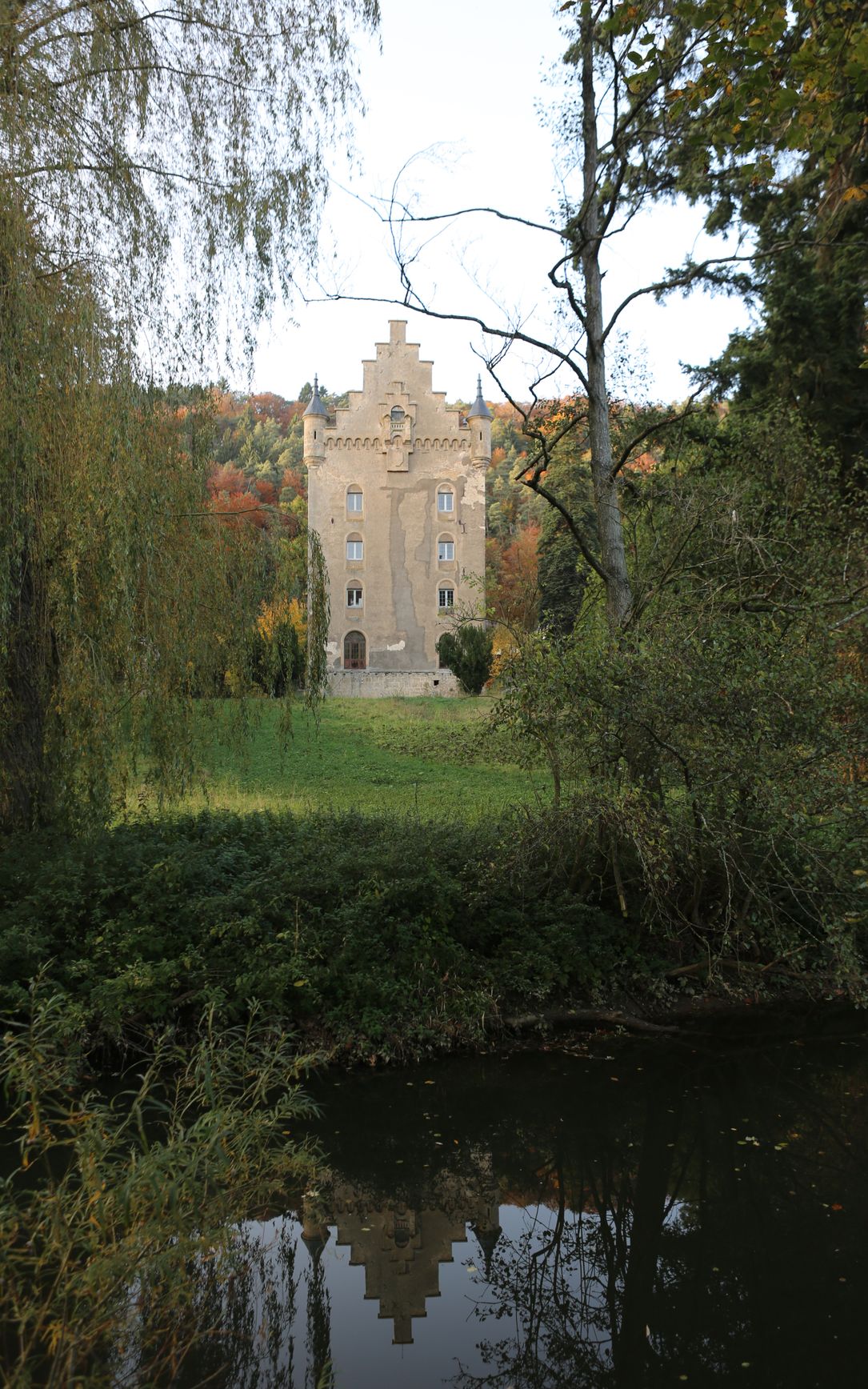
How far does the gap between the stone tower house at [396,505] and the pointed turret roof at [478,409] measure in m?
0.11

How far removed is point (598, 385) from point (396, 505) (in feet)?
92.0

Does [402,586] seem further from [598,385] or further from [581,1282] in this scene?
[581,1282]

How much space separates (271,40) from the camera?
9.21 metres

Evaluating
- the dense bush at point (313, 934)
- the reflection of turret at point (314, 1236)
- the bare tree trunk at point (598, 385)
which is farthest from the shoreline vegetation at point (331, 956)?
the bare tree trunk at point (598, 385)

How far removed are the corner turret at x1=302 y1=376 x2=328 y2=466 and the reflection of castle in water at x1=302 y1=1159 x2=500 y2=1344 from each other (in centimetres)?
3340

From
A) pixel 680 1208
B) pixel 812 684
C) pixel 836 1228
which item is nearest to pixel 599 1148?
pixel 680 1208

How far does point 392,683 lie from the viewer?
32.9 meters

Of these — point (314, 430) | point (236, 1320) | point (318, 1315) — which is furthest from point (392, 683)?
point (236, 1320)

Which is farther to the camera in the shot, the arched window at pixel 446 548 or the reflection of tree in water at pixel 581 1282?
the arched window at pixel 446 548

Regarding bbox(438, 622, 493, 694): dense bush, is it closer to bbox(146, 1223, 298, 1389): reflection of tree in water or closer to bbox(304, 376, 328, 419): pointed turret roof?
bbox(304, 376, 328, 419): pointed turret roof

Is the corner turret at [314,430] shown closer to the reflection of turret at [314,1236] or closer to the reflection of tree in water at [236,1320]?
the reflection of turret at [314,1236]

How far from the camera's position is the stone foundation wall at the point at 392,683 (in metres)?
32.2

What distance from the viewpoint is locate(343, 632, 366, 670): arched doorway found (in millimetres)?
38562

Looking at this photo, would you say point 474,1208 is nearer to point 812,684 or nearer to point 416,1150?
point 416,1150
